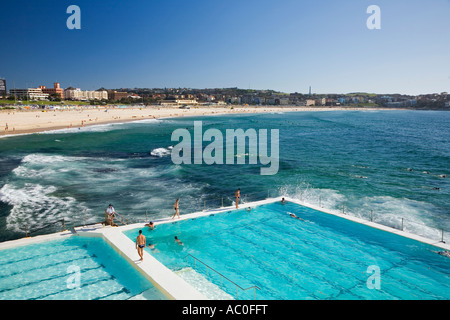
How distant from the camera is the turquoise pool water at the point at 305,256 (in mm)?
9758

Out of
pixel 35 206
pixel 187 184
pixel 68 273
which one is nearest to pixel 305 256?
pixel 68 273

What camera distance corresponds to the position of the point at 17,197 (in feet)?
65.3

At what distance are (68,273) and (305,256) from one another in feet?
28.0

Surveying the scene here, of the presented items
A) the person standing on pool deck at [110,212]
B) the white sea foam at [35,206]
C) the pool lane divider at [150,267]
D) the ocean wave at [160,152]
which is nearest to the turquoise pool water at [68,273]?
the pool lane divider at [150,267]

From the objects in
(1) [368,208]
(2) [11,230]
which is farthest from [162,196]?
(1) [368,208]

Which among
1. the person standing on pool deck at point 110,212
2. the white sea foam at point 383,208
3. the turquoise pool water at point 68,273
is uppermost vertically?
the person standing on pool deck at point 110,212

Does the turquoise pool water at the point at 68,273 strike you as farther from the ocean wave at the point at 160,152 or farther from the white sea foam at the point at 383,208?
the ocean wave at the point at 160,152

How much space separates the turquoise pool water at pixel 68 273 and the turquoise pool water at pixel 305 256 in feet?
5.61

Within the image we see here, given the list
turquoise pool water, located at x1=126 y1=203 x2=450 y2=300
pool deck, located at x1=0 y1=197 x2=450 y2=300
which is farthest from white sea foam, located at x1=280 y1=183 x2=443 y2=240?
pool deck, located at x1=0 y1=197 x2=450 y2=300

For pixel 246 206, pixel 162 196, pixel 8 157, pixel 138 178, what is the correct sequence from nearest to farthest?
pixel 246 206 < pixel 162 196 < pixel 138 178 < pixel 8 157

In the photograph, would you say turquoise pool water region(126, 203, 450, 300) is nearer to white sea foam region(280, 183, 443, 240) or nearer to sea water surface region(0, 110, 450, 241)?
sea water surface region(0, 110, 450, 241)

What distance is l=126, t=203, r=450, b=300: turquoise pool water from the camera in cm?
976

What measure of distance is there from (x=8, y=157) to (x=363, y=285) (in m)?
37.4
